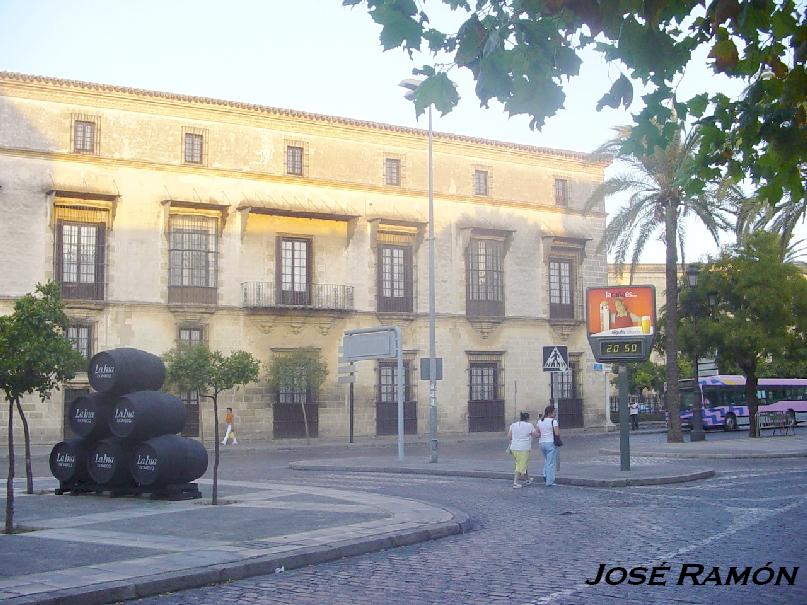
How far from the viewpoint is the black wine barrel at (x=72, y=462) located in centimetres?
1648

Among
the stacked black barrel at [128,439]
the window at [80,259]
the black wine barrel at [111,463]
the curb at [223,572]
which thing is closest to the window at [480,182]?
the window at [80,259]

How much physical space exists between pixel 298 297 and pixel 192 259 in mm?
4762

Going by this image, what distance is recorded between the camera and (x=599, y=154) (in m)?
32.1

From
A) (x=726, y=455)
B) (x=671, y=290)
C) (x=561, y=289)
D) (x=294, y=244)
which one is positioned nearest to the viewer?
(x=726, y=455)

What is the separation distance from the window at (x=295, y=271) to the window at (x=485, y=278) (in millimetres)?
8182

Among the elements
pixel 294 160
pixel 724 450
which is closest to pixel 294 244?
pixel 294 160

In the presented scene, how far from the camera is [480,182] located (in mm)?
46875

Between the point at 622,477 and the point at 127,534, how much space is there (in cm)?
1054

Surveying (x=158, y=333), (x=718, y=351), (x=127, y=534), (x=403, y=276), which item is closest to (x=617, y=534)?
(x=127, y=534)

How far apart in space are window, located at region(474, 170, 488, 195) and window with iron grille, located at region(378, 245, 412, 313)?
488 centimetres

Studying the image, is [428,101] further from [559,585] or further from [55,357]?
[55,357]

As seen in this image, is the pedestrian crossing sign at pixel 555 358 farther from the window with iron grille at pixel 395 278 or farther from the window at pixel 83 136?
the window at pixel 83 136

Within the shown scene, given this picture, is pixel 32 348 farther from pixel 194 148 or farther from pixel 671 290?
pixel 194 148

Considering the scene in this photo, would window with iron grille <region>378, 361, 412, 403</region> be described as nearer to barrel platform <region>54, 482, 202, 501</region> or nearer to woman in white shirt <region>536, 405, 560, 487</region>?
woman in white shirt <region>536, 405, 560, 487</region>
